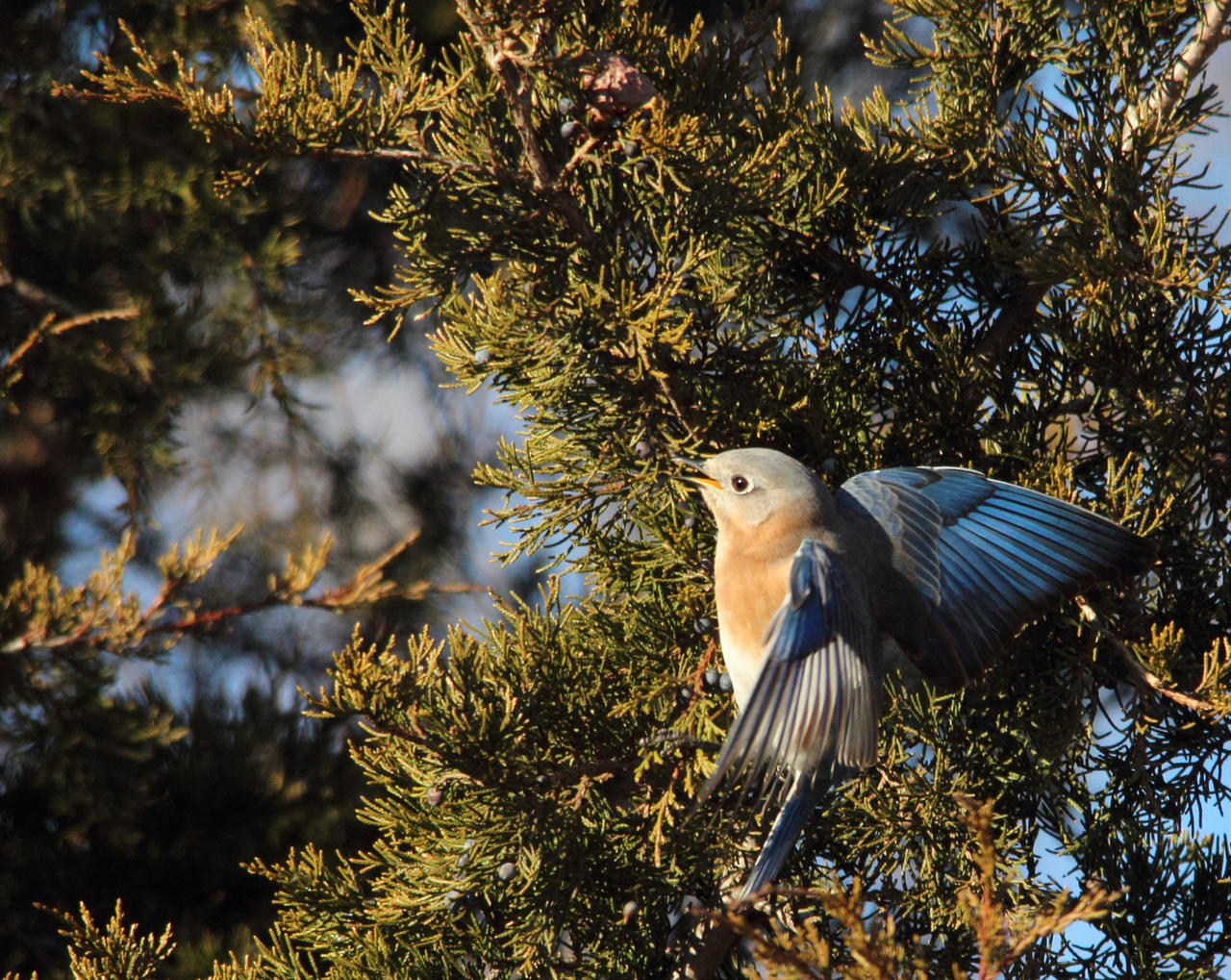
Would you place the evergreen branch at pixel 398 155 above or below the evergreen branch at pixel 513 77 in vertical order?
above

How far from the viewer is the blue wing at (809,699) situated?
145cm

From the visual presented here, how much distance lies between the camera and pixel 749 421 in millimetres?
1825

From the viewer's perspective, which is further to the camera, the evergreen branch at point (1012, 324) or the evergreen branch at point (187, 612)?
the evergreen branch at point (187, 612)

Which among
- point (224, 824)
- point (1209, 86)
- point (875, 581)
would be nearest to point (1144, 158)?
point (1209, 86)

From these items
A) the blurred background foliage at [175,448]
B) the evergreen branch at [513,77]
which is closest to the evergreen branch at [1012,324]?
the evergreen branch at [513,77]

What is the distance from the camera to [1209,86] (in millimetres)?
1770

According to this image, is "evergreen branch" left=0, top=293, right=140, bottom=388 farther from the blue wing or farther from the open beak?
the blue wing

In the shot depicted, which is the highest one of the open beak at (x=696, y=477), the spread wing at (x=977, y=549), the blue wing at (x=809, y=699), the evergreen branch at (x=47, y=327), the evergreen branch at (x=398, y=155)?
the evergreen branch at (x=47, y=327)

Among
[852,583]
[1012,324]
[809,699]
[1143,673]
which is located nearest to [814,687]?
[809,699]

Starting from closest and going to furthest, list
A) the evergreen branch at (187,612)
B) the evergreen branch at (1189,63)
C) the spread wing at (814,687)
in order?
the spread wing at (814,687)
the evergreen branch at (1189,63)
the evergreen branch at (187,612)

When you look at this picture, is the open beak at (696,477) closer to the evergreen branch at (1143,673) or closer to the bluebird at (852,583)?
the bluebird at (852,583)

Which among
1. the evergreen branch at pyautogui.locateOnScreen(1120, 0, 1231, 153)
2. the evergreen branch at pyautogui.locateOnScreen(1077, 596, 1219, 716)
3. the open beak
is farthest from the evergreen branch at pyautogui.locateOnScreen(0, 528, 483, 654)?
the evergreen branch at pyautogui.locateOnScreen(1120, 0, 1231, 153)

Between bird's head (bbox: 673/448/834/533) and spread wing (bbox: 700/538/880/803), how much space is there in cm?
7

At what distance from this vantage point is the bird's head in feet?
5.55
